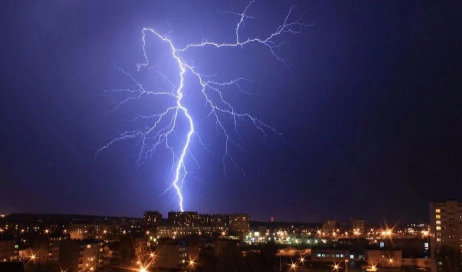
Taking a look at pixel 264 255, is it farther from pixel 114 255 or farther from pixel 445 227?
pixel 445 227

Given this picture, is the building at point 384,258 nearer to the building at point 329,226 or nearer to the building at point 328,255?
the building at point 328,255

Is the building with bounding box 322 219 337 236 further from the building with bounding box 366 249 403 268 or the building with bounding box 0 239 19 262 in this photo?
the building with bounding box 0 239 19 262

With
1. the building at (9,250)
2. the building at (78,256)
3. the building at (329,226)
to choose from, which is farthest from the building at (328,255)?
A: the building at (329,226)

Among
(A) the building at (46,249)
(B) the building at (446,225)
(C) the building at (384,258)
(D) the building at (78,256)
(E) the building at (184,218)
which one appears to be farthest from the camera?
(E) the building at (184,218)

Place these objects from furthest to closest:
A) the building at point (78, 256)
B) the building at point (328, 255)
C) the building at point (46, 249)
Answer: the building at point (46, 249), the building at point (328, 255), the building at point (78, 256)

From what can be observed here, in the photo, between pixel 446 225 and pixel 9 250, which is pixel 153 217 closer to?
pixel 9 250

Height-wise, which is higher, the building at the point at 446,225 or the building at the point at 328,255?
the building at the point at 446,225

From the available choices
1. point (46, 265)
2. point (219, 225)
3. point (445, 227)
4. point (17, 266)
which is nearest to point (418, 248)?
point (445, 227)
